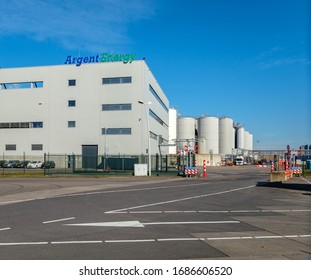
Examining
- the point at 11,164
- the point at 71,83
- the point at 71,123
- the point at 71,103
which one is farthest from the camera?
the point at 71,83

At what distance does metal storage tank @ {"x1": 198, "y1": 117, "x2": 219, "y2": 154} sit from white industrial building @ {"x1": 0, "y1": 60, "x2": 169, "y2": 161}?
53.6m

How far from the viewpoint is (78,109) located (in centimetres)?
6109

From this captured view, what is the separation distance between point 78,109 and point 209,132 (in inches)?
2546

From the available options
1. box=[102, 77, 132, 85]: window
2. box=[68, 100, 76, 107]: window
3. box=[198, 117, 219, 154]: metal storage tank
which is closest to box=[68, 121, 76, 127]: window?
box=[68, 100, 76, 107]: window

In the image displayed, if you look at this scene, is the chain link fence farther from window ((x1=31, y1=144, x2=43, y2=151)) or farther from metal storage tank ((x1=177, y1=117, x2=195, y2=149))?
metal storage tank ((x1=177, y1=117, x2=195, y2=149))

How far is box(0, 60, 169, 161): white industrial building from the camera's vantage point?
58125 millimetres

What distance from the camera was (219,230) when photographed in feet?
32.2

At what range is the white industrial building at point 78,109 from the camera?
5812 cm

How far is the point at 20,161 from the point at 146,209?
172 feet

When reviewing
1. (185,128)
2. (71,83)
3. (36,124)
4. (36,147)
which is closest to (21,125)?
(36,124)

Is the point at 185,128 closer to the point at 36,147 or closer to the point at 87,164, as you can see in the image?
the point at 36,147

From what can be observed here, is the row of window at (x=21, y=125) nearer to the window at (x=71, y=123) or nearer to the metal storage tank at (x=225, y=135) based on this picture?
the window at (x=71, y=123)

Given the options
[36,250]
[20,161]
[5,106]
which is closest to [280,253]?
[36,250]

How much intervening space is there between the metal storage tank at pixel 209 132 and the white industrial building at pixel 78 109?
53.6 meters
